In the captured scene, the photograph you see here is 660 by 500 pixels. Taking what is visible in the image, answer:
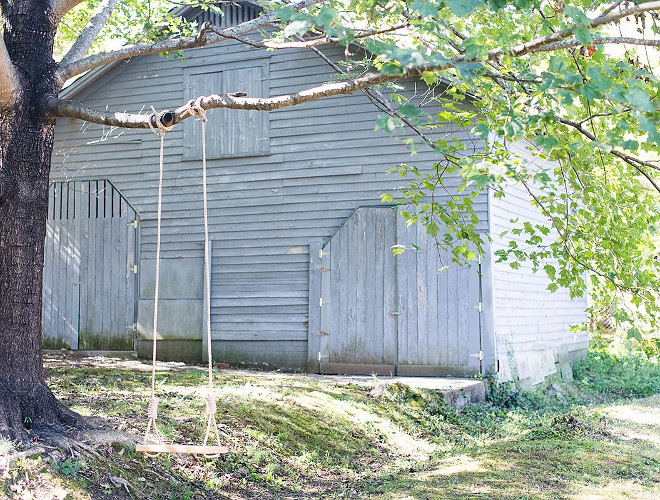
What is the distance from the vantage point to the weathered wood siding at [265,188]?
1120cm

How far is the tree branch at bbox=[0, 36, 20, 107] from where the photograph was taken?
521 cm

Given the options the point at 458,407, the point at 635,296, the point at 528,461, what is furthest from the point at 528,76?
the point at 458,407

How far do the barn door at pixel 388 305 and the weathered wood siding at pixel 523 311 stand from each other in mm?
572

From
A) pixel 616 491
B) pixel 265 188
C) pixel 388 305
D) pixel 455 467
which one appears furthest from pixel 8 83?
pixel 388 305

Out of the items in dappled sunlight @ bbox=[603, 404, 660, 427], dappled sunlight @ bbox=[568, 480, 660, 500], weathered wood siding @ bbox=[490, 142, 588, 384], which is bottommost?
dappled sunlight @ bbox=[568, 480, 660, 500]

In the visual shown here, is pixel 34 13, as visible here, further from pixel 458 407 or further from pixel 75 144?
pixel 75 144

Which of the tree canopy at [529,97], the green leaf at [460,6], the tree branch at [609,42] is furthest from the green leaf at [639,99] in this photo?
the tree branch at [609,42]

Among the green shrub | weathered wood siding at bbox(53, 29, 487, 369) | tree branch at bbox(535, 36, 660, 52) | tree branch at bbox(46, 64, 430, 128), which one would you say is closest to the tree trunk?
tree branch at bbox(46, 64, 430, 128)

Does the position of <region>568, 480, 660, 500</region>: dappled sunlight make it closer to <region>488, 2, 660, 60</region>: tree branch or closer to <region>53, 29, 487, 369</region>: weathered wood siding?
<region>488, 2, 660, 60</region>: tree branch

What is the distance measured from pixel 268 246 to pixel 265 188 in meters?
0.89

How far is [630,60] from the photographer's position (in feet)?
19.1

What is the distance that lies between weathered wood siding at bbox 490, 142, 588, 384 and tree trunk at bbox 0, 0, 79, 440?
6.05 metres

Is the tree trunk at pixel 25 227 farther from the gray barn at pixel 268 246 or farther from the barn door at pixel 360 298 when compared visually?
the barn door at pixel 360 298

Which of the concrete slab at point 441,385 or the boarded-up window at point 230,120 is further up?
the boarded-up window at point 230,120
